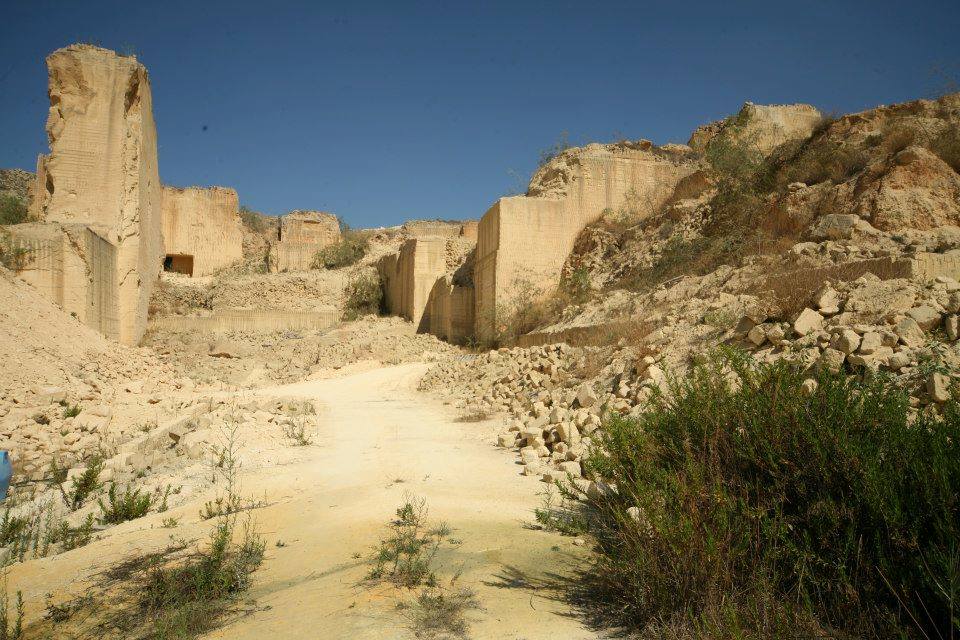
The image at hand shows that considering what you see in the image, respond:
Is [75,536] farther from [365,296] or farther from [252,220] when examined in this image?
[252,220]

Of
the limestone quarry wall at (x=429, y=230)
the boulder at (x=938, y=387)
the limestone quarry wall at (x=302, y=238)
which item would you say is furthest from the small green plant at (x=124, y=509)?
the limestone quarry wall at (x=429, y=230)

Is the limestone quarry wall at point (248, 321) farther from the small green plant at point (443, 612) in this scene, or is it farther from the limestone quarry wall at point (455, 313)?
the small green plant at point (443, 612)

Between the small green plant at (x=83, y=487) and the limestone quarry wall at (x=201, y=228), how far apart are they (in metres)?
22.1

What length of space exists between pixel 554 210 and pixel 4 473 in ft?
45.8

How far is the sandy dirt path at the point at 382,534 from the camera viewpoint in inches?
94.3

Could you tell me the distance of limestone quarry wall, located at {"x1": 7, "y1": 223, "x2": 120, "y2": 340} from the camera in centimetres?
1120

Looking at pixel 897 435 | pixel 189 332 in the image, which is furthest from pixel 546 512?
pixel 189 332

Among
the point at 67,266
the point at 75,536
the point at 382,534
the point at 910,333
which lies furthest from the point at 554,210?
the point at 75,536

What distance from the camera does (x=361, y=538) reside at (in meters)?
3.45

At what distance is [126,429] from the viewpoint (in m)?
7.73

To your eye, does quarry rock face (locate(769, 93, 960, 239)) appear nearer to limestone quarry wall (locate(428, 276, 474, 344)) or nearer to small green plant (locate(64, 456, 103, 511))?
limestone quarry wall (locate(428, 276, 474, 344))

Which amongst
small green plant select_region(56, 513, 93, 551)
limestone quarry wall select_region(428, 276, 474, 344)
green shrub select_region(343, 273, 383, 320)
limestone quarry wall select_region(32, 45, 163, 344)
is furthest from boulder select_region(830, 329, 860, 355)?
green shrub select_region(343, 273, 383, 320)

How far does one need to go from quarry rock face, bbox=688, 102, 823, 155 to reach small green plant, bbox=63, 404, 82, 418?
17.7 m

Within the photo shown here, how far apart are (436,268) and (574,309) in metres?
8.24
